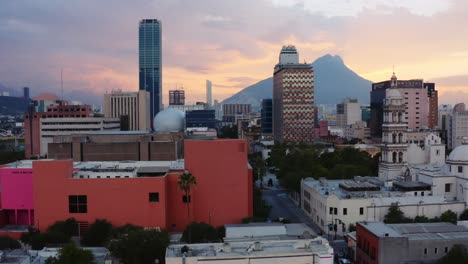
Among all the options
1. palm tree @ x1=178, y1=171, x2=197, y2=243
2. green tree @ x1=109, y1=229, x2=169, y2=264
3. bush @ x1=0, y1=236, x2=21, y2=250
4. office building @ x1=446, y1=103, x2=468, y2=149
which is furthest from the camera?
office building @ x1=446, y1=103, x2=468, y2=149

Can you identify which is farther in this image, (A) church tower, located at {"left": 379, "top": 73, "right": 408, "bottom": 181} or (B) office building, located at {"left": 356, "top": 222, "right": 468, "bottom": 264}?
(A) church tower, located at {"left": 379, "top": 73, "right": 408, "bottom": 181}

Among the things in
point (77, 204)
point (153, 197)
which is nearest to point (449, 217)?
point (153, 197)

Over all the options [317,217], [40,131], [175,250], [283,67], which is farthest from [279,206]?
[283,67]

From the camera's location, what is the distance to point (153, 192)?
48562mm

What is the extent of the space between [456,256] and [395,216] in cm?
1520

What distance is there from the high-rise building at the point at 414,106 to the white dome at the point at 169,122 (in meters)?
79.2

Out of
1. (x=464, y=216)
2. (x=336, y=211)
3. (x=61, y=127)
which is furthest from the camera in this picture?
(x=61, y=127)

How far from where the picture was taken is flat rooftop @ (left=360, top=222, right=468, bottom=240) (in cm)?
3769

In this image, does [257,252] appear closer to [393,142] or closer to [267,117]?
[393,142]

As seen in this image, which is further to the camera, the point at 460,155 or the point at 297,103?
the point at 297,103

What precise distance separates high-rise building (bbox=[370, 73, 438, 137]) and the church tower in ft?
275

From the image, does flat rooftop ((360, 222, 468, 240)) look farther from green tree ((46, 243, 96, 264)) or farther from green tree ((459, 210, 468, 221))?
green tree ((46, 243, 96, 264))

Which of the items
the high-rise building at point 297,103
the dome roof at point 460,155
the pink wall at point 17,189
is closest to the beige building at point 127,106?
the high-rise building at point 297,103

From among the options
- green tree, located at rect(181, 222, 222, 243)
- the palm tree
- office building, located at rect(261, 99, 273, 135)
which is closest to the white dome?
the palm tree
